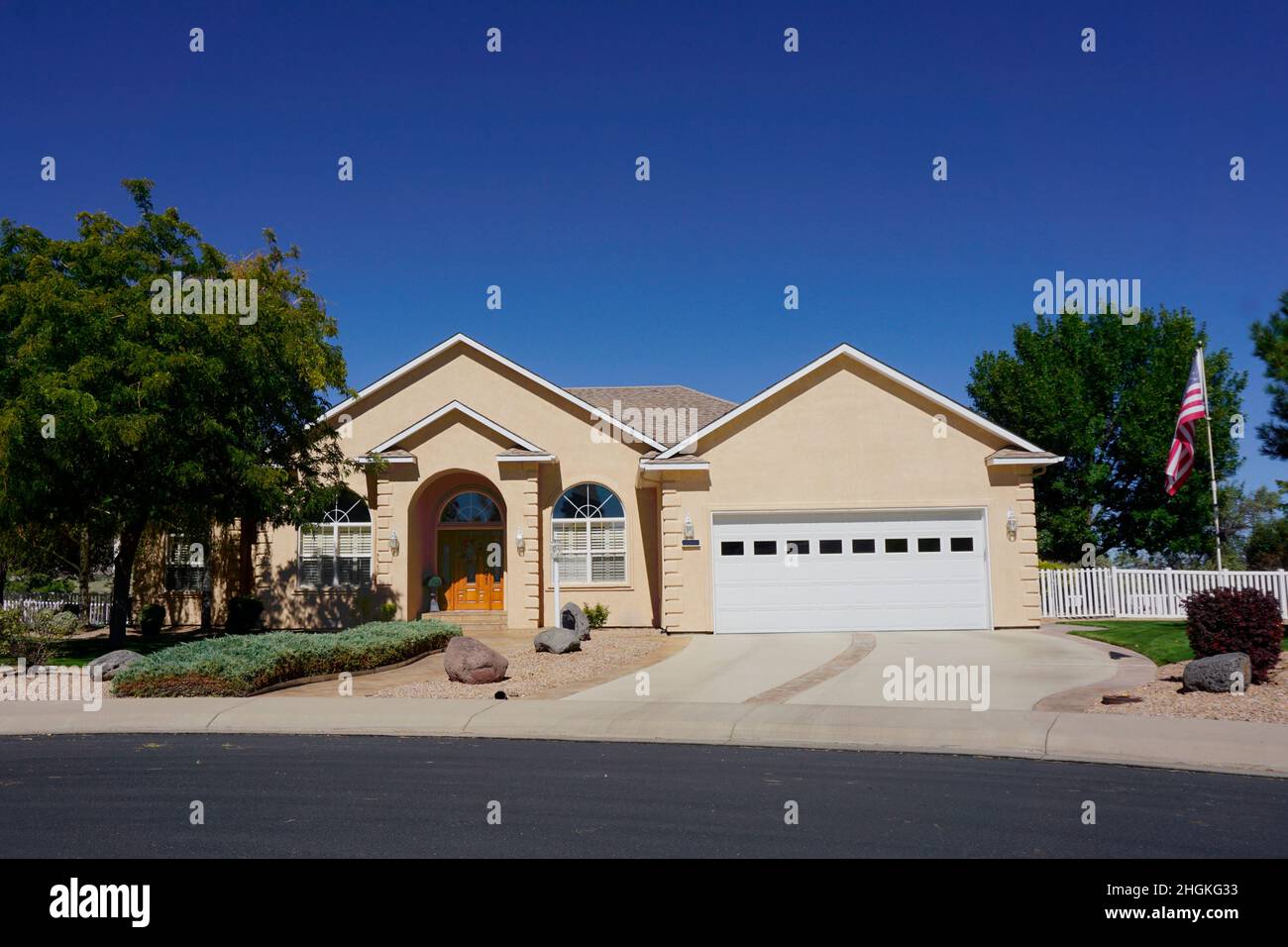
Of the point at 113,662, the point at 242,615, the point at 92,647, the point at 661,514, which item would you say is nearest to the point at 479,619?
the point at 661,514

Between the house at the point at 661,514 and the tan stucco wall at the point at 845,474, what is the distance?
0.14 ft

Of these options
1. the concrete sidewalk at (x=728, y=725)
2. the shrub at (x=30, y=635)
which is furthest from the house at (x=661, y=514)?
the concrete sidewalk at (x=728, y=725)

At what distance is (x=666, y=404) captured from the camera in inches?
1169

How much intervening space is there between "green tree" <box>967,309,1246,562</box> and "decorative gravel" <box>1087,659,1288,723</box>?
22.7m

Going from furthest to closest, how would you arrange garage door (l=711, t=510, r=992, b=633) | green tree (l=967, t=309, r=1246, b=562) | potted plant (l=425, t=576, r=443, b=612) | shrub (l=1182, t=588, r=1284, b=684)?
green tree (l=967, t=309, r=1246, b=562) < potted plant (l=425, t=576, r=443, b=612) < garage door (l=711, t=510, r=992, b=633) < shrub (l=1182, t=588, r=1284, b=684)

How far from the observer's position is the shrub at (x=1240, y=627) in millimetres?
12977

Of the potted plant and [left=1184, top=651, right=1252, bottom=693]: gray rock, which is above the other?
the potted plant

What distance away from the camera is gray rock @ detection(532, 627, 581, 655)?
1805 cm

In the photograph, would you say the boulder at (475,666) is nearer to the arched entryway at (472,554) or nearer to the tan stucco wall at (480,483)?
the tan stucco wall at (480,483)

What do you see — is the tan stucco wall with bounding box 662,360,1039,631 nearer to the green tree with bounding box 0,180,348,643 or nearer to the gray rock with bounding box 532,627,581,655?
the gray rock with bounding box 532,627,581,655

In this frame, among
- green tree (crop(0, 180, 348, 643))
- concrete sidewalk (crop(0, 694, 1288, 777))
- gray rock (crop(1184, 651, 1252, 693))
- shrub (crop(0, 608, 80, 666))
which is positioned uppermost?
green tree (crop(0, 180, 348, 643))

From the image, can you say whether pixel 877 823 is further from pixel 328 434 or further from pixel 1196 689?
pixel 328 434

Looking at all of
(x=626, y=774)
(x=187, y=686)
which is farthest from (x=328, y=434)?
(x=626, y=774)

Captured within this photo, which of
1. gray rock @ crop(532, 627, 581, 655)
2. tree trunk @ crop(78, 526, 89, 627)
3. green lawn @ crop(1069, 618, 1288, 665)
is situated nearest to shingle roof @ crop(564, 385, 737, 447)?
gray rock @ crop(532, 627, 581, 655)
